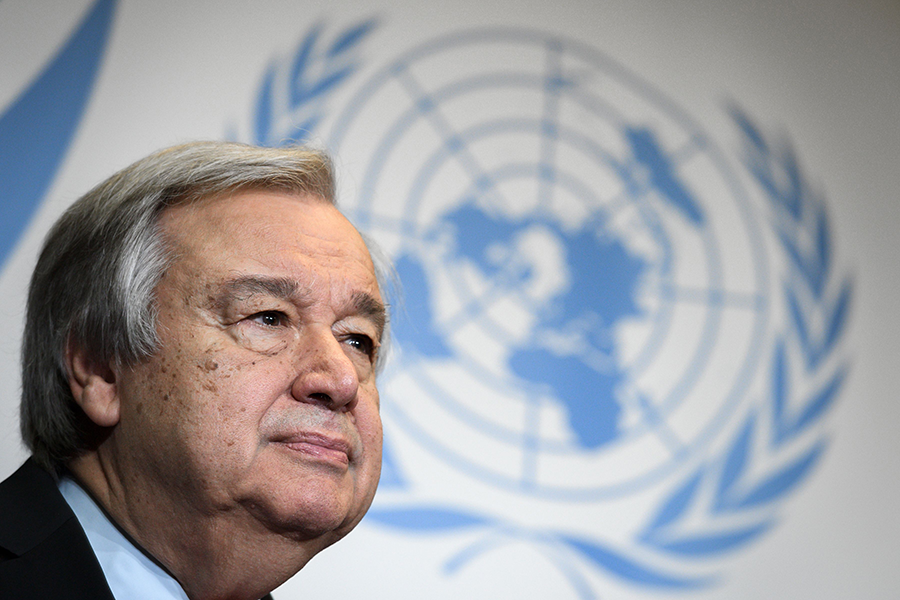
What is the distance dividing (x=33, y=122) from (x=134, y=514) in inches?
44.7

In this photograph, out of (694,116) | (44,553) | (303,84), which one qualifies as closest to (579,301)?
(694,116)

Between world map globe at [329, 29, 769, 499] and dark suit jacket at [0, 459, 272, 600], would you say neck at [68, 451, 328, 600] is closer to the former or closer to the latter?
dark suit jacket at [0, 459, 272, 600]

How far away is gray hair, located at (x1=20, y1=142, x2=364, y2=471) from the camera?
1.20 meters

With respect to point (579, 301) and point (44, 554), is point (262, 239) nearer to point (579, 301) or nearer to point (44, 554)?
point (44, 554)

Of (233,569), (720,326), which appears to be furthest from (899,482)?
(233,569)

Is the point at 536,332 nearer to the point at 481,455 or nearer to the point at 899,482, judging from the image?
the point at 481,455

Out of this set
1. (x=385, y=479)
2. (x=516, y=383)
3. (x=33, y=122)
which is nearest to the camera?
(x=33, y=122)

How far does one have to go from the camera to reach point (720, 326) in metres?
2.48

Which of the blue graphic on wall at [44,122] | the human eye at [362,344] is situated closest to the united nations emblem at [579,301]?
the blue graphic on wall at [44,122]

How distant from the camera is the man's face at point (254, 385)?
43.3 inches

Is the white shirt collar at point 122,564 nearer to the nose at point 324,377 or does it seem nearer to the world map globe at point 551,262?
the nose at point 324,377

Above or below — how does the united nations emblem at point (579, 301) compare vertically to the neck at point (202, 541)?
above

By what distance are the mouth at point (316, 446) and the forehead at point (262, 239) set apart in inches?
9.6

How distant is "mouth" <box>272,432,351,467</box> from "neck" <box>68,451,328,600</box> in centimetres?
11
